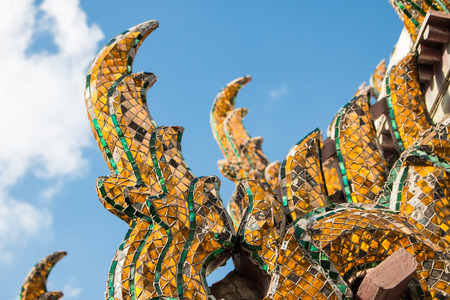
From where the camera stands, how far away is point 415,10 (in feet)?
23.5

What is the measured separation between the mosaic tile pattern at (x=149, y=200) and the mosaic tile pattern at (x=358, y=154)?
3.91 ft

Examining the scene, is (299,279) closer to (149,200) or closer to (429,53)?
(149,200)

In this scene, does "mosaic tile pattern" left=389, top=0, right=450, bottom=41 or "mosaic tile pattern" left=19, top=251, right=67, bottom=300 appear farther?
"mosaic tile pattern" left=19, top=251, right=67, bottom=300

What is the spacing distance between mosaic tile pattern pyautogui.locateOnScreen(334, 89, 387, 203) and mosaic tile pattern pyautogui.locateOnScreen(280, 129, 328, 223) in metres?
0.22

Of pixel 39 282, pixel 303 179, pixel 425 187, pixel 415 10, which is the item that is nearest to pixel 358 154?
pixel 303 179

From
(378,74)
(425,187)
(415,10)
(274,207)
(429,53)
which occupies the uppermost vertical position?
(378,74)

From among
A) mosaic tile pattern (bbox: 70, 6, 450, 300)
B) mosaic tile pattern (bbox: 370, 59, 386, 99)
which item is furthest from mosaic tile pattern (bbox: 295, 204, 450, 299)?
mosaic tile pattern (bbox: 370, 59, 386, 99)

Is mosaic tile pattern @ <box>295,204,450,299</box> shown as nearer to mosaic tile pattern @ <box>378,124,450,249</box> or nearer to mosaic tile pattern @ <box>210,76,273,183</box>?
mosaic tile pattern @ <box>378,124,450,249</box>

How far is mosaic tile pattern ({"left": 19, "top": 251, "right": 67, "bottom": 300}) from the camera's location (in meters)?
7.82

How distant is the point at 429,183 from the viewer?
545 cm

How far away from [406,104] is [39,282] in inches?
176

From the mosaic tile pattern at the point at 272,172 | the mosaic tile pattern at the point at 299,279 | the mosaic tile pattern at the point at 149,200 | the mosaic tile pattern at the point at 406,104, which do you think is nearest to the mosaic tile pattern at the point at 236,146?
the mosaic tile pattern at the point at 272,172

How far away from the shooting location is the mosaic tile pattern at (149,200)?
16.3 feet

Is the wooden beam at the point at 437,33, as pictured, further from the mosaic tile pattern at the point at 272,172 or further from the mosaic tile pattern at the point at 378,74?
the mosaic tile pattern at the point at 378,74
